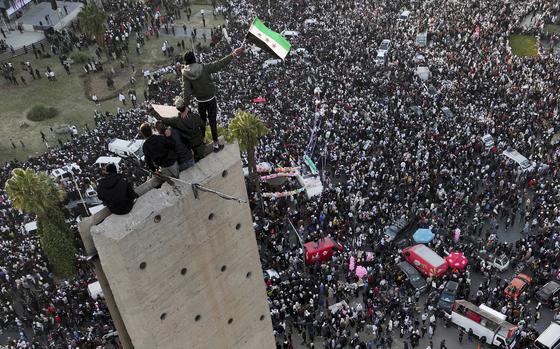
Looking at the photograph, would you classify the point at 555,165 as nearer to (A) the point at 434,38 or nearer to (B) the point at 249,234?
(A) the point at 434,38

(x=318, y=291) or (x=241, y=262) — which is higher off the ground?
(x=241, y=262)

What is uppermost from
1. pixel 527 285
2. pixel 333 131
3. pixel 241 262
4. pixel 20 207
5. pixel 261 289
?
pixel 241 262

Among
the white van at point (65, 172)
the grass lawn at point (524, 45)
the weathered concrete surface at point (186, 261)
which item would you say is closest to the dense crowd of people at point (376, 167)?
the white van at point (65, 172)

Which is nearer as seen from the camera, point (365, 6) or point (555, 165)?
point (555, 165)

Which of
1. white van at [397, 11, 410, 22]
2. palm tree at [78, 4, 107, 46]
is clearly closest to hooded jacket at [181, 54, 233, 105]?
palm tree at [78, 4, 107, 46]

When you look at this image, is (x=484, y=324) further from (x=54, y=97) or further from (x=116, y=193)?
(x=54, y=97)

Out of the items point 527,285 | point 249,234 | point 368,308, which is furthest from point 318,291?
point 249,234

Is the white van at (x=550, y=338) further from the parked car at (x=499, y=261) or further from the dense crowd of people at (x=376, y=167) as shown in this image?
the parked car at (x=499, y=261)
